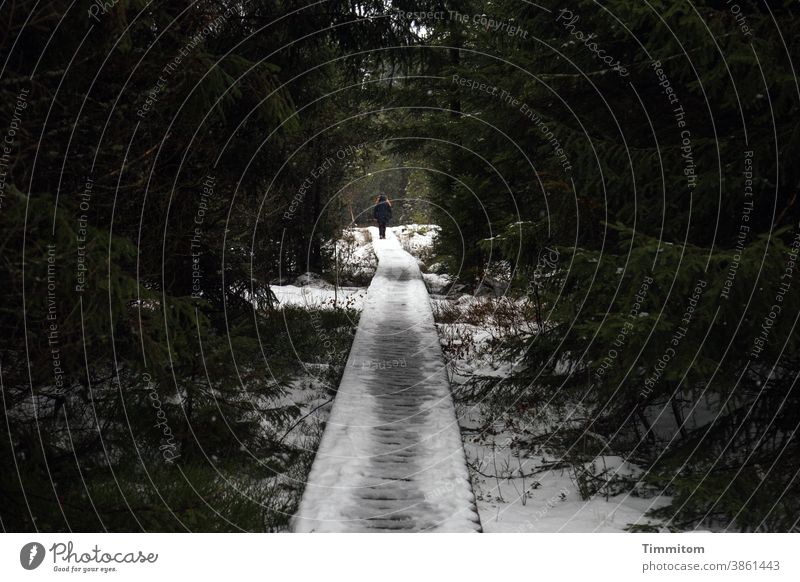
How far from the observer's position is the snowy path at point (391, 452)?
4820 millimetres

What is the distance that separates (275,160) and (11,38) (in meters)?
4.99

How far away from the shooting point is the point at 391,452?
613 centimetres

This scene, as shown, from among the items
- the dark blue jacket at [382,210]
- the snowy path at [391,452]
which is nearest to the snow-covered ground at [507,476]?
the snowy path at [391,452]
